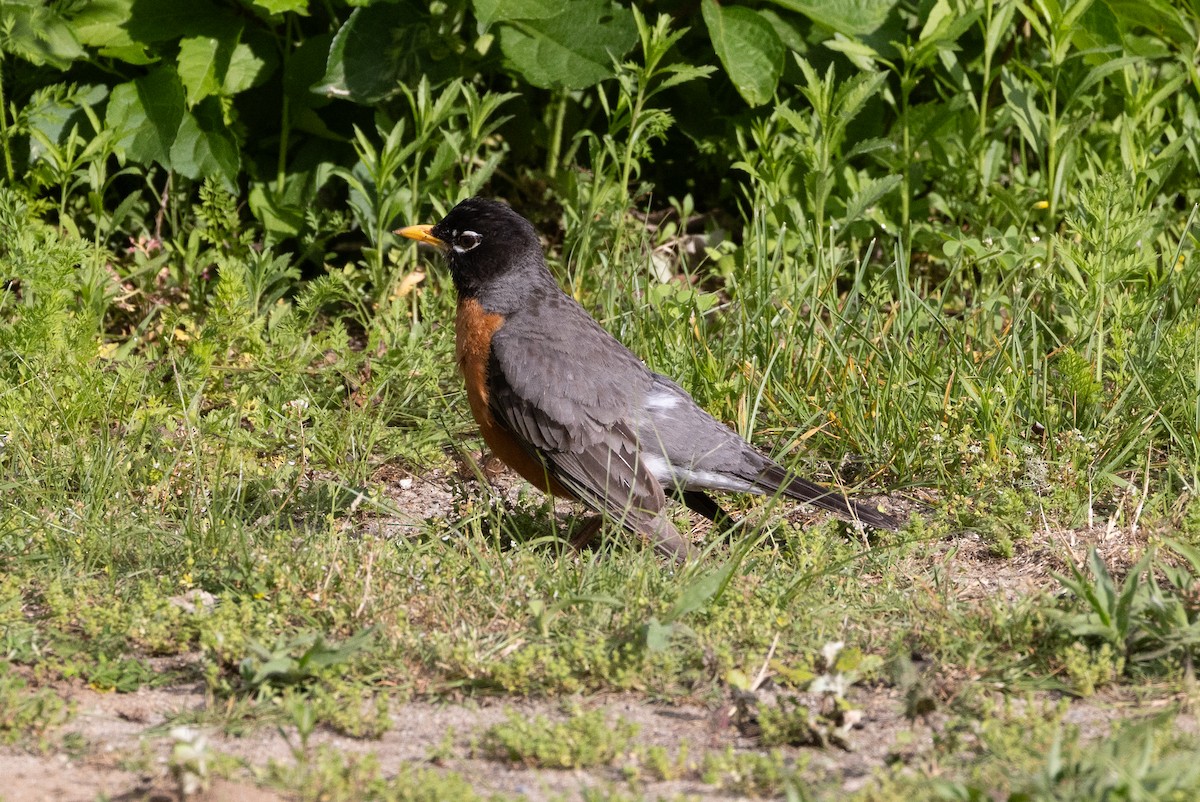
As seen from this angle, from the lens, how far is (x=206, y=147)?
6.86 metres

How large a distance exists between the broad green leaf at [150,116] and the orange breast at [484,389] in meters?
2.09

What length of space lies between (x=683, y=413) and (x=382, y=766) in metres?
2.52

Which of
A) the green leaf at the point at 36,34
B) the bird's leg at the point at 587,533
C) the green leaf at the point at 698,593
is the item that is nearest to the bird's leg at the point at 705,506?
the bird's leg at the point at 587,533

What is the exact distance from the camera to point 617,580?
4.31 metres

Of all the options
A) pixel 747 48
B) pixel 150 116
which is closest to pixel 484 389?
pixel 747 48

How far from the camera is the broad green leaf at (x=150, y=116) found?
6.77m

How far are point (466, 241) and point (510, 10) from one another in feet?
4.01

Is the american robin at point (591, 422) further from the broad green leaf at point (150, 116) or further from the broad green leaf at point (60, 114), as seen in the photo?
the broad green leaf at point (60, 114)

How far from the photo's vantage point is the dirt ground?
318 cm

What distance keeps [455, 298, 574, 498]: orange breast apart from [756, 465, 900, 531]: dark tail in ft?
2.80

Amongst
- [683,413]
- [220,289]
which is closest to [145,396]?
[220,289]

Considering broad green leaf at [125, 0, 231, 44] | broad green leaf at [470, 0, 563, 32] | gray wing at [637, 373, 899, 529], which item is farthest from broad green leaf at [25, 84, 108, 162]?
gray wing at [637, 373, 899, 529]

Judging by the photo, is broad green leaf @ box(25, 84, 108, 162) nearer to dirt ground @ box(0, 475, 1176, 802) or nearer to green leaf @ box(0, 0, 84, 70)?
green leaf @ box(0, 0, 84, 70)

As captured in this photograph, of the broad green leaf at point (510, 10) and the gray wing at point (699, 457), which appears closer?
the gray wing at point (699, 457)
